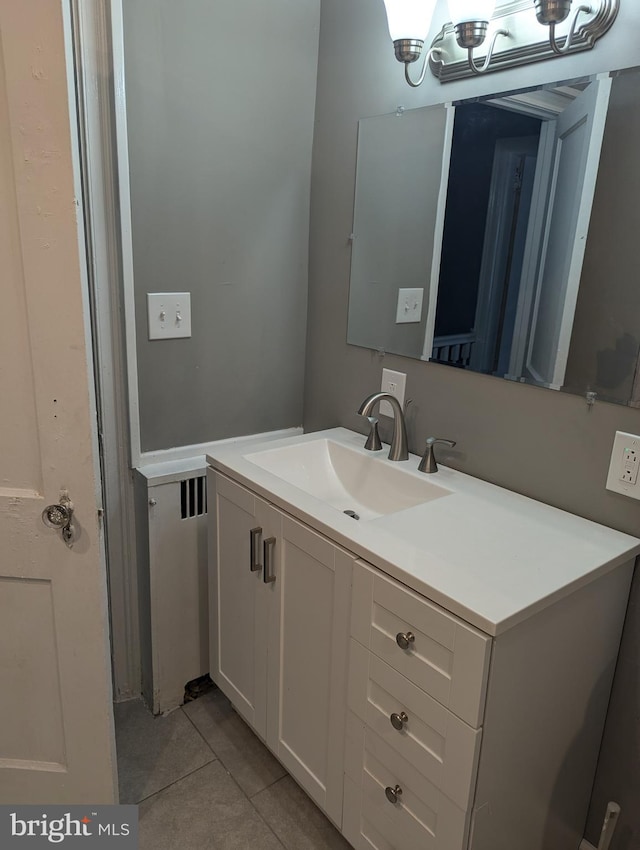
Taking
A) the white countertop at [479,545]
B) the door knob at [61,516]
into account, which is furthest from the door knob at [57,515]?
the white countertop at [479,545]

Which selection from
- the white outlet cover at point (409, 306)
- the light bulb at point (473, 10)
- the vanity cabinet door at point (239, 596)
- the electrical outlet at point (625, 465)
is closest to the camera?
the electrical outlet at point (625, 465)

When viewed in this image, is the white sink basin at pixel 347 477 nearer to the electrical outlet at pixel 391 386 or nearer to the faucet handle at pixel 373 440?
the faucet handle at pixel 373 440

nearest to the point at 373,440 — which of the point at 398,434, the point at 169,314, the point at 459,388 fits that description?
the point at 398,434

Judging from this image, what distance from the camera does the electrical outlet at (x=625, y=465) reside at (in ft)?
4.07

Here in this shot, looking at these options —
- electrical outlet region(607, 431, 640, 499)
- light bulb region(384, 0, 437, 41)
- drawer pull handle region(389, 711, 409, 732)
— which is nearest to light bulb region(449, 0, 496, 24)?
light bulb region(384, 0, 437, 41)

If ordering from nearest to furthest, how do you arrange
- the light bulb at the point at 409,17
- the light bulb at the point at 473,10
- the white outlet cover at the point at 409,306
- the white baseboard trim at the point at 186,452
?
the light bulb at the point at 473,10, the light bulb at the point at 409,17, the white outlet cover at the point at 409,306, the white baseboard trim at the point at 186,452

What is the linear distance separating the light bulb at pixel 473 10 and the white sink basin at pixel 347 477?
40.0 inches

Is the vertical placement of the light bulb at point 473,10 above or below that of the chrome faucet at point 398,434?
above

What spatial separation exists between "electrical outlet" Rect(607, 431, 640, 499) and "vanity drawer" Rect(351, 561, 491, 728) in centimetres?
48

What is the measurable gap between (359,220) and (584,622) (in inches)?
46.7

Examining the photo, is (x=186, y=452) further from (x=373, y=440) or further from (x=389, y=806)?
(x=389, y=806)

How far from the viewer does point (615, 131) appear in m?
1.21

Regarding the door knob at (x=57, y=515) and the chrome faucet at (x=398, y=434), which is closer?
the door knob at (x=57, y=515)

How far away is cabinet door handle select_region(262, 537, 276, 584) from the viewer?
1489mm
